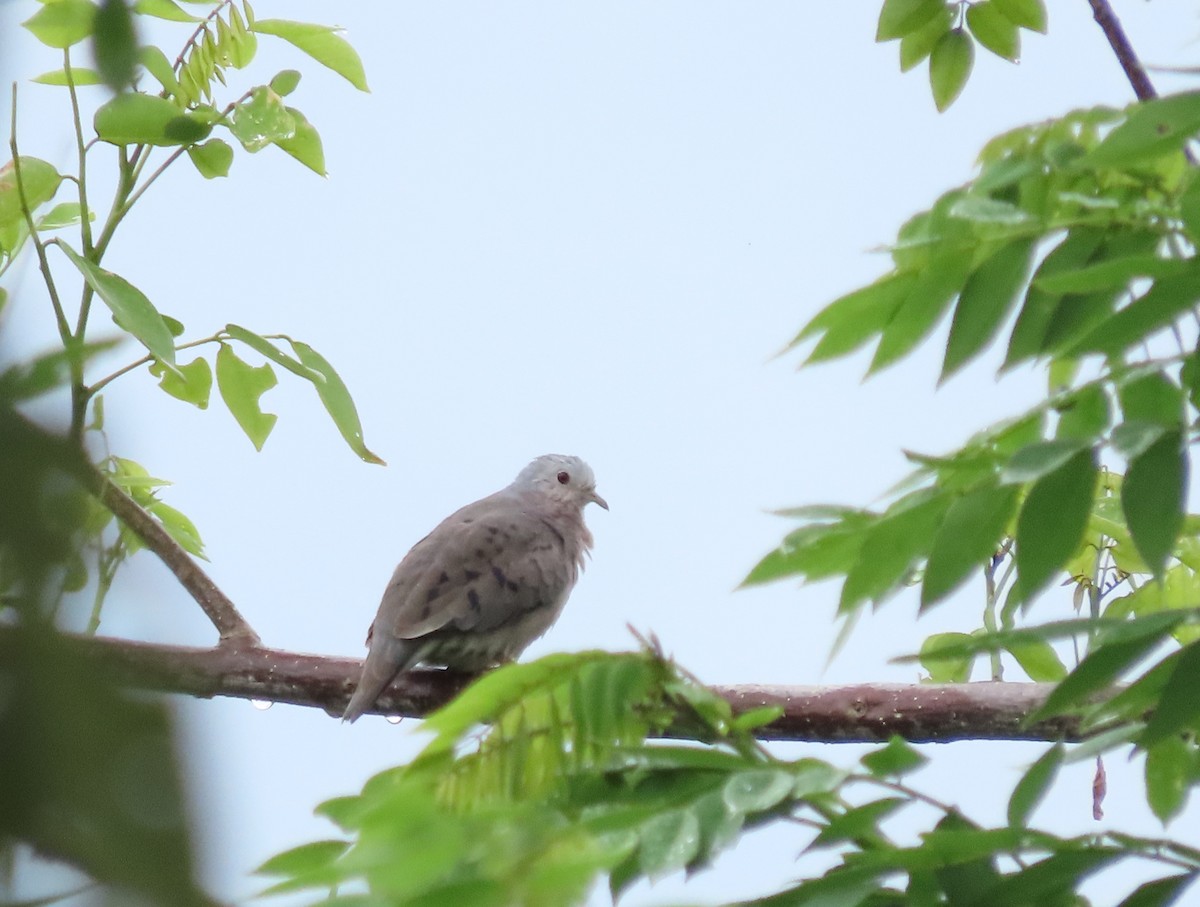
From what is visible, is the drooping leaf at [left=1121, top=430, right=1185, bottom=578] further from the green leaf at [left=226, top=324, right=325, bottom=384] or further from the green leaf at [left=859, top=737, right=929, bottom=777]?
the green leaf at [left=226, top=324, right=325, bottom=384]

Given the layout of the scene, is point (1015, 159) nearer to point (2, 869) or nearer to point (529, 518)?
point (2, 869)

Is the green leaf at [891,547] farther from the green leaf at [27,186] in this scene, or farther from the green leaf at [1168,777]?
the green leaf at [27,186]

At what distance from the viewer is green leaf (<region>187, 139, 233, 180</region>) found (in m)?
2.20

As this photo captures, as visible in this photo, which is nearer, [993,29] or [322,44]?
[993,29]

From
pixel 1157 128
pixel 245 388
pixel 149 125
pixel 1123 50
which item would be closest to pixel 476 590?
pixel 245 388

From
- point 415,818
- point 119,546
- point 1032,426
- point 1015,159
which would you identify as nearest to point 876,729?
point 1032,426

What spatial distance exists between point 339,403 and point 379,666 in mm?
874

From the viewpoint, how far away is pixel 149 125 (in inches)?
72.7

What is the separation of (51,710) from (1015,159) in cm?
121

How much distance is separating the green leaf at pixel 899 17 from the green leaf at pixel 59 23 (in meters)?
1.00

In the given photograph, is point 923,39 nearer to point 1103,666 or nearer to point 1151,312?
point 1151,312

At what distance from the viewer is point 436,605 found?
3275 millimetres

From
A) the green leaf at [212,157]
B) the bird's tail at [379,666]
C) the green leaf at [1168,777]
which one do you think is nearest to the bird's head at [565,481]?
the bird's tail at [379,666]

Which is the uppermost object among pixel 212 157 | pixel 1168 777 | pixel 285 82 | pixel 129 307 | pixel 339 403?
pixel 285 82
